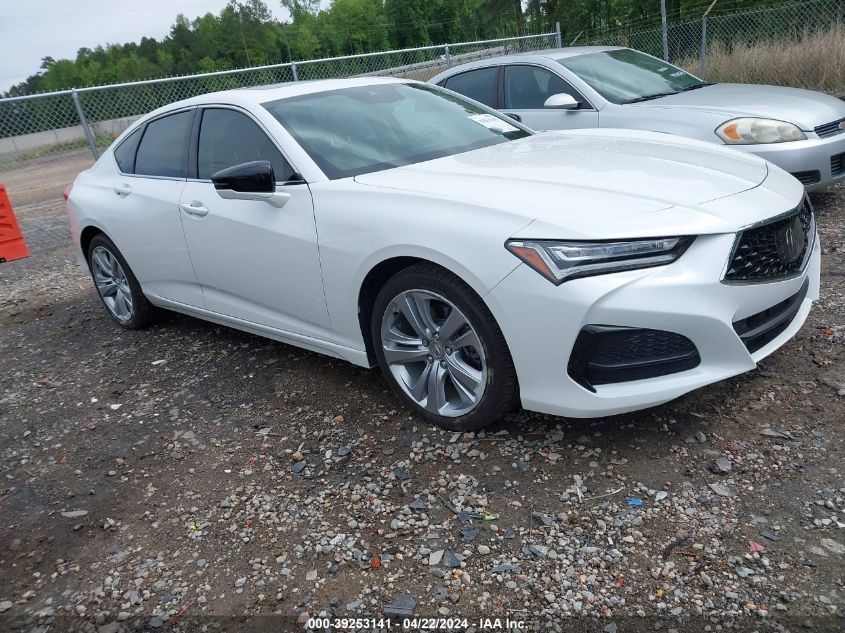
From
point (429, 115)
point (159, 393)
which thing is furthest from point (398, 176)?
point (159, 393)

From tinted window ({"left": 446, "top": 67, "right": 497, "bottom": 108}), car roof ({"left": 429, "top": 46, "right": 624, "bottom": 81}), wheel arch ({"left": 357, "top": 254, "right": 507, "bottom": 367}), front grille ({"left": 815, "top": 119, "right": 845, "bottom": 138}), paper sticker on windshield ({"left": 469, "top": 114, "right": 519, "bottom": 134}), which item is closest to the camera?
wheel arch ({"left": 357, "top": 254, "right": 507, "bottom": 367})

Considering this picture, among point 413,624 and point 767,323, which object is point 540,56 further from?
point 413,624

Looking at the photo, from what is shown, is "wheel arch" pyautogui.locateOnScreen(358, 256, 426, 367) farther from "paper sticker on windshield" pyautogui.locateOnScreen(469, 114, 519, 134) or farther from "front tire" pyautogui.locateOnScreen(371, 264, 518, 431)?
"paper sticker on windshield" pyautogui.locateOnScreen(469, 114, 519, 134)

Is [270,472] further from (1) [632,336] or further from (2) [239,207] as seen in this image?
(1) [632,336]

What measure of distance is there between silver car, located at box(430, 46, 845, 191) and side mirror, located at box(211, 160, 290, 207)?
7.24 feet

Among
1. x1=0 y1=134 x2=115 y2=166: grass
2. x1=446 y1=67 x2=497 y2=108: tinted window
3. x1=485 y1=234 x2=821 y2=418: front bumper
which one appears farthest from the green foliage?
x1=485 y1=234 x2=821 y2=418: front bumper

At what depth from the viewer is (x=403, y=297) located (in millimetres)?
3213

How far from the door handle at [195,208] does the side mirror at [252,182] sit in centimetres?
50

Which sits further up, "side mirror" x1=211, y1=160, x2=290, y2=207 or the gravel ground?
"side mirror" x1=211, y1=160, x2=290, y2=207

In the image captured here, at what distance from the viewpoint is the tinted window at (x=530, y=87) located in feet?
22.2

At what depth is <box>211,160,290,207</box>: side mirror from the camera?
3.53 metres

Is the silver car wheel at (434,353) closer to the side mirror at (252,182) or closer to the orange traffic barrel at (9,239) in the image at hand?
the side mirror at (252,182)

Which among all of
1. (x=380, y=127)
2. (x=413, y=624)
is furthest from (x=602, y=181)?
(x=413, y=624)

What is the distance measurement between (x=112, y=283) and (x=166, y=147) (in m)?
1.33
